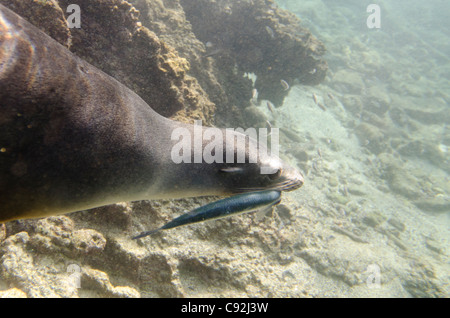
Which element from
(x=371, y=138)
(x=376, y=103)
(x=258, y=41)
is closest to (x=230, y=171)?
(x=258, y=41)

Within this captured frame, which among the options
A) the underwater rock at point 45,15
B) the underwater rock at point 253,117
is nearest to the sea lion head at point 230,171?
the underwater rock at point 45,15

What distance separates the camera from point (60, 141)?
4.63 ft

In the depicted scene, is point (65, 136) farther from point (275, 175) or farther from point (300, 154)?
point (300, 154)

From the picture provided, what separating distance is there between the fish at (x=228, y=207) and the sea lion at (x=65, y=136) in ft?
1.17

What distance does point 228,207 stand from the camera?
2.04 meters

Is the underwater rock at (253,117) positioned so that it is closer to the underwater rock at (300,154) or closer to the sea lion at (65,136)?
the underwater rock at (300,154)

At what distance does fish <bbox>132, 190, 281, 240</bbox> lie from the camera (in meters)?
1.92

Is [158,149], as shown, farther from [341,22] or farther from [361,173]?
[341,22]

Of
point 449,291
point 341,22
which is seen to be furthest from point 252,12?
point 341,22

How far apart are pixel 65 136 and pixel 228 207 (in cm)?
127

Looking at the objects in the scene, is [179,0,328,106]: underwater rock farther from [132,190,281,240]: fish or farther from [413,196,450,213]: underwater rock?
[413,196,450,213]: underwater rock

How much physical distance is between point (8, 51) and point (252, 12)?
8.92 m

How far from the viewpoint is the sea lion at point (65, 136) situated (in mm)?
1282

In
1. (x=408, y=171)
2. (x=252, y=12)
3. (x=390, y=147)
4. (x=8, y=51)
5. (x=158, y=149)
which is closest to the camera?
(x=8, y=51)
